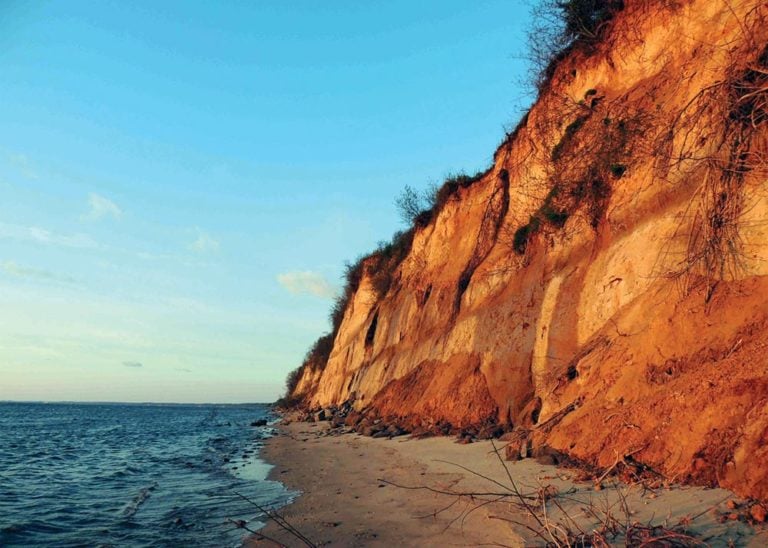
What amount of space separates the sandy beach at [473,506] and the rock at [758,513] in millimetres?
81

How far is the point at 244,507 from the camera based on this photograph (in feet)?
30.9

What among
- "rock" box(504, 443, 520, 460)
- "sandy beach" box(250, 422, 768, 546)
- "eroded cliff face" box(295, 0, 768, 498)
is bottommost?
"sandy beach" box(250, 422, 768, 546)

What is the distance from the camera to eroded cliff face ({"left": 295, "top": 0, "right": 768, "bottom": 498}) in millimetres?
7121

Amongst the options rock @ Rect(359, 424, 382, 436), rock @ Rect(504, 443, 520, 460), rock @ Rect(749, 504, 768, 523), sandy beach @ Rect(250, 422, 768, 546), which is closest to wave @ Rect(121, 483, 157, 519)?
sandy beach @ Rect(250, 422, 768, 546)

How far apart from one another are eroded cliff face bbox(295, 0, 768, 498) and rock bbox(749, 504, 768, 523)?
0.50 metres

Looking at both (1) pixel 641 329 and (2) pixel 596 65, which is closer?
(1) pixel 641 329

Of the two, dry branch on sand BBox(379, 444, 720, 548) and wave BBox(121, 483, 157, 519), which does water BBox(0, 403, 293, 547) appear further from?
dry branch on sand BBox(379, 444, 720, 548)

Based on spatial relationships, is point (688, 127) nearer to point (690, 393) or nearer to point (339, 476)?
point (690, 393)

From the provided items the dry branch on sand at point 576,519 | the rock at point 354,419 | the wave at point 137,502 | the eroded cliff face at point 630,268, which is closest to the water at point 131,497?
the wave at point 137,502

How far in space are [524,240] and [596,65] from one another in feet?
17.0

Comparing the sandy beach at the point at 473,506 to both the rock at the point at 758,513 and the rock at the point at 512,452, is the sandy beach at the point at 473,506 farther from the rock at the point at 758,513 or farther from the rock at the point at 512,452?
the rock at the point at 512,452

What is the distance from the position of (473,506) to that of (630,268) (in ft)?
18.8

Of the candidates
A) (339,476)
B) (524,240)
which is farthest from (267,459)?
(524,240)

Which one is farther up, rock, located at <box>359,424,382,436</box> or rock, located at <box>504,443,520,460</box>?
rock, located at <box>504,443,520,460</box>
